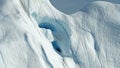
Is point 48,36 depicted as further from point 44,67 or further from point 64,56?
point 44,67

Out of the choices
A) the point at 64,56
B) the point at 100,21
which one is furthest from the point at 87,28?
the point at 64,56

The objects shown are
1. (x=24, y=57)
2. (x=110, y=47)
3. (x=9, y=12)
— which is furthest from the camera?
(x=110, y=47)

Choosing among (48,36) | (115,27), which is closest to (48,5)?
(48,36)

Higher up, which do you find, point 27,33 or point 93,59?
point 27,33

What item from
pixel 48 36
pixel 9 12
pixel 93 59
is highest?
pixel 9 12

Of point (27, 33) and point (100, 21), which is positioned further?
point (100, 21)

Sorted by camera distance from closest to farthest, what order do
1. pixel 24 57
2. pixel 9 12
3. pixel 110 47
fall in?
1. pixel 24 57
2. pixel 9 12
3. pixel 110 47
